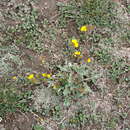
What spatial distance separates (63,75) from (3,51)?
1.08 meters

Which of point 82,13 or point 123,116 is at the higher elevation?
point 82,13

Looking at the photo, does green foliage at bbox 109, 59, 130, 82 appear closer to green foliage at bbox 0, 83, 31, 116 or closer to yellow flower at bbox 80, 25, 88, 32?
Answer: yellow flower at bbox 80, 25, 88, 32

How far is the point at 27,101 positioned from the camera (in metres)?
3.30

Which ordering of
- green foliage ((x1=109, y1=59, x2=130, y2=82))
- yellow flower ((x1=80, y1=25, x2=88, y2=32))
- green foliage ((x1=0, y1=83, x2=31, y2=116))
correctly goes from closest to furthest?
green foliage ((x1=0, y1=83, x2=31, y2=116))
green foliage ((x1=109, y1=59, x2=130, y2=82))
yellow flower ((x1=80, y1=25, x2=88, y2=32))

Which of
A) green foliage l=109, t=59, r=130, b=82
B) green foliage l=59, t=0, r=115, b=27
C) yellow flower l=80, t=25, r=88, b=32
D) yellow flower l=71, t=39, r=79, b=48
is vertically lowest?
green foliage l=109, t=59, r=130, b=82

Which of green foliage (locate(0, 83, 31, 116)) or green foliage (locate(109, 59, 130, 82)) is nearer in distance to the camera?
green foliage (locate(0, 83, 31, 116))

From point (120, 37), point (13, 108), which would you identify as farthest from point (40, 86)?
point (120, 37)

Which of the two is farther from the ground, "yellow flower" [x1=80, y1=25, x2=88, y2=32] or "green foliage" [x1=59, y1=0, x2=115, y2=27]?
"green foliage" [x1=59, y1=0, x2=115, y2=27]

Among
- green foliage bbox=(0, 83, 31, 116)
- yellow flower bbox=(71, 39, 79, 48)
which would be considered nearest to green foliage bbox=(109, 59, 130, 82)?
yellow flower bbox=(71, 39, 79, 48)

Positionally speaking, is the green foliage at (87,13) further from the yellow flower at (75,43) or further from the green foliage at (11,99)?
the green foliage at (11,99)

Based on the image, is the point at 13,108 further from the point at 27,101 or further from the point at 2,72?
the point at 2,72

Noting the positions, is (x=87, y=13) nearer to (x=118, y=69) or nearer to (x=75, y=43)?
(x=75, y=43)

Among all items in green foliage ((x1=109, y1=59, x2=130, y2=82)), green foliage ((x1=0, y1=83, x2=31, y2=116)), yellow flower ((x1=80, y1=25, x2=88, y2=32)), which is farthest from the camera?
yellow flower ((x1=80, y1=25, x2=88, y2=32))

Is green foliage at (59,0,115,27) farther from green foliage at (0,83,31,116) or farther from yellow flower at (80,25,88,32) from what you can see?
green foliage at (0,83,31,116)
